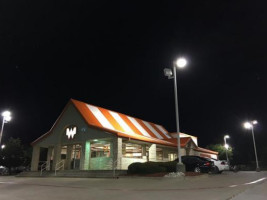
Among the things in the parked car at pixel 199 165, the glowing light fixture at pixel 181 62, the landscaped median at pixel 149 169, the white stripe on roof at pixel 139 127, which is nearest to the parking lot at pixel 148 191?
the landscaped median at pixel 149 169

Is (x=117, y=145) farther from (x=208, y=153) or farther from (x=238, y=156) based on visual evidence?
(x=238, y=156)

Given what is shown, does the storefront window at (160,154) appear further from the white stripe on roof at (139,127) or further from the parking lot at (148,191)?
the parking lot at (148,191)

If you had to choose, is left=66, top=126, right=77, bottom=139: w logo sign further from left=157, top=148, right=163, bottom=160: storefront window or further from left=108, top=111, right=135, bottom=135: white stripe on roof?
left=157, top=148, right=163, bottom=160: storefront window

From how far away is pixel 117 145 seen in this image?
20.7 metres

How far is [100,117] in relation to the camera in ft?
84.0

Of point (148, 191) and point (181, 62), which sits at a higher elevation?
point (181, 62)

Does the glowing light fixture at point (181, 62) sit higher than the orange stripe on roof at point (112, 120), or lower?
→ higher

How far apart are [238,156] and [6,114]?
49.2 m

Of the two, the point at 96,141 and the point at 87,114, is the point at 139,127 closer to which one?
the point at 87,114

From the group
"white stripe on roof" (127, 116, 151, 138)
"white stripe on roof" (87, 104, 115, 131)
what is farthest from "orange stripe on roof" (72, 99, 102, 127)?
"white stripe on roof" (127, 116, 151, 138)

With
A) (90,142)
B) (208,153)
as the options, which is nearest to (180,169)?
(90,142)

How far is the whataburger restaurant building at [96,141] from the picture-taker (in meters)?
21.7

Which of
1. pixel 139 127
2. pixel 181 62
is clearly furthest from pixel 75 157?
pixel 181 62

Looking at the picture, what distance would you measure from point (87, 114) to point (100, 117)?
5.31 feet
